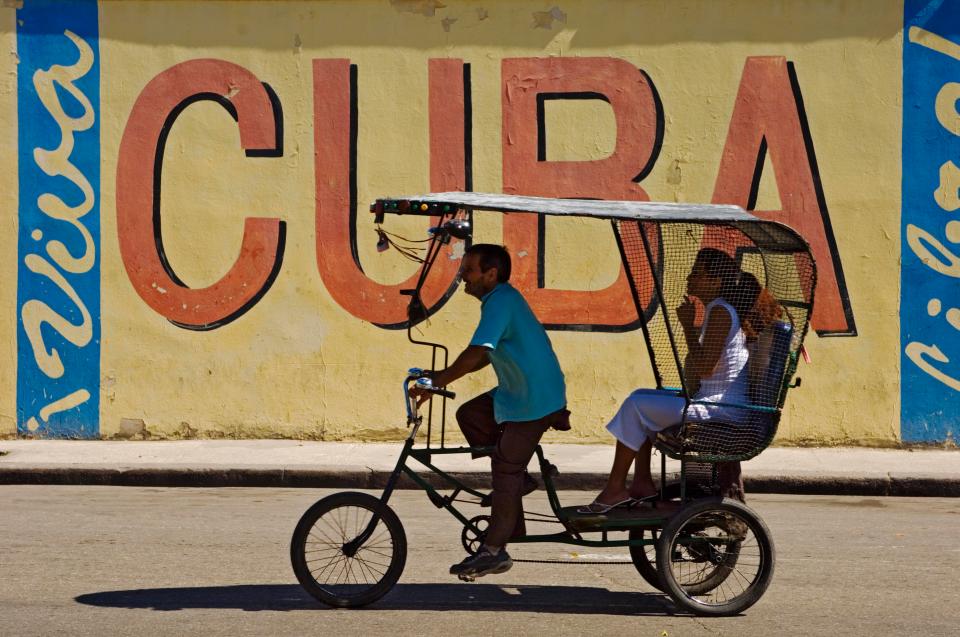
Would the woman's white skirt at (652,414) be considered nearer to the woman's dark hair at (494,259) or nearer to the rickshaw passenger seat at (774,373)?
the rickshaw passenger seat at (774,373)

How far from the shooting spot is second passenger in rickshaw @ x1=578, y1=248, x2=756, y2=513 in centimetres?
623

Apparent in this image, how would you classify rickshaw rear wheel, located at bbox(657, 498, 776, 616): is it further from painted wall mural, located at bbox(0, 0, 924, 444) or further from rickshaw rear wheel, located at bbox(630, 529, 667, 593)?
painted wall mural, located at bbox(0, 0, 924, 444)

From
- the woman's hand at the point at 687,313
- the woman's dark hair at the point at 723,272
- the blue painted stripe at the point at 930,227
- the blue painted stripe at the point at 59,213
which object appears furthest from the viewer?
the blue painted stripe at the point at 59,213

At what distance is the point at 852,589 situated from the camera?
678cm

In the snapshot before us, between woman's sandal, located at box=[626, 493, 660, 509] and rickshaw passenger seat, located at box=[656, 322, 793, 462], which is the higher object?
rickshaw passenger seat, located at box=[656, 322, 793, 462]

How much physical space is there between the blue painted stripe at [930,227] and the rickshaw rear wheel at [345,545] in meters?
7.43

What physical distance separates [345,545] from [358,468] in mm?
4496

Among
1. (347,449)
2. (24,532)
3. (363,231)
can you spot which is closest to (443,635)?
(24,532)

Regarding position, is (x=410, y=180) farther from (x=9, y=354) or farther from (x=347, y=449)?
(x=9, y=354)

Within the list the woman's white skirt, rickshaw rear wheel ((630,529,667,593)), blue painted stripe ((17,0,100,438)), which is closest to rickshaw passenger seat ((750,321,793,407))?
the woman's white skirt

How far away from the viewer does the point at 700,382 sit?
625cm

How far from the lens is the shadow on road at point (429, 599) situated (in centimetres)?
629

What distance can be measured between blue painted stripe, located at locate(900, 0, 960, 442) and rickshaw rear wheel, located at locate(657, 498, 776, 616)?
21.0 ft

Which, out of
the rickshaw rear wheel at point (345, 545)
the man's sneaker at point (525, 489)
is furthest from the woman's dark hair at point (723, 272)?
the rickshaw rear wheel at point (345, 545)
